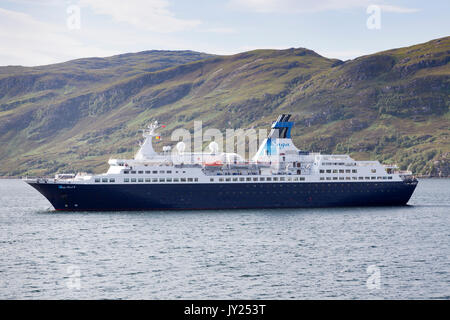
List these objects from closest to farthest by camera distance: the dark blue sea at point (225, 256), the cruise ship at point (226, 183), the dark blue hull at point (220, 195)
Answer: the dark blue sea at point (225, 256) < the dark blue hull at point (220, 195) < the cruise ship at point (226, 183)

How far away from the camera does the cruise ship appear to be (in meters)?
73.2

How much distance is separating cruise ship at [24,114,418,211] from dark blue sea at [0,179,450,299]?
2.67m

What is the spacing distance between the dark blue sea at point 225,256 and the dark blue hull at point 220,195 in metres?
2.06

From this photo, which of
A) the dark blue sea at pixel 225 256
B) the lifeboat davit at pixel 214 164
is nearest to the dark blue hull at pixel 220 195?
the dark blue sea at pixel 225 256

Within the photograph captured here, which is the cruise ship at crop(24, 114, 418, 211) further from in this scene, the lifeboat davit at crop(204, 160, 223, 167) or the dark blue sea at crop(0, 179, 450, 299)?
the dark blue sea at crop(0, 179, 450, 299)

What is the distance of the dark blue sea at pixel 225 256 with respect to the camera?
3666 cm

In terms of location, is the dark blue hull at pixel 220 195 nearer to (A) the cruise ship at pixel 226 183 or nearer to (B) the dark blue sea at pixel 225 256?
(A) the cruise ship at pixel 226 183

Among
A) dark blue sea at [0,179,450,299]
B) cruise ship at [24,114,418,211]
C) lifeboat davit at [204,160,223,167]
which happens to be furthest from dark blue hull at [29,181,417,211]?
lifeboat davit at [204,160,223,167]

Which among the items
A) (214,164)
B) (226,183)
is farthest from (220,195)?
(214,164)

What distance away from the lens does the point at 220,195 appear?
7569cm
